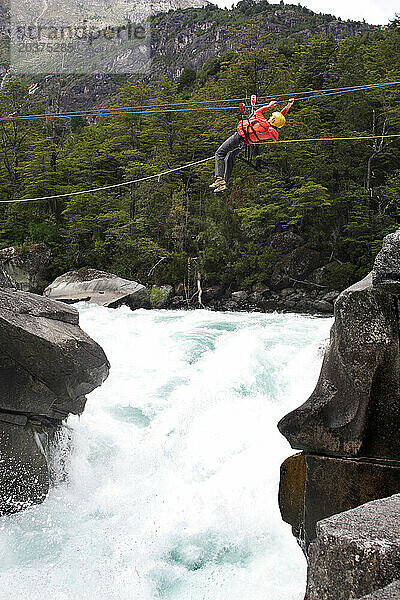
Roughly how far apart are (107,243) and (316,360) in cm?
2095

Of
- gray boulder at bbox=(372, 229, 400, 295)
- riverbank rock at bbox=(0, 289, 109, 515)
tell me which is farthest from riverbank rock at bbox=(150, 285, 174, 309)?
gray boulder at bbox=(372, 229, 400, 295)

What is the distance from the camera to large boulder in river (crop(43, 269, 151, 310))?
20062 mm

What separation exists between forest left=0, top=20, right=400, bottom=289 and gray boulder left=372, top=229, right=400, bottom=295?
738 inches

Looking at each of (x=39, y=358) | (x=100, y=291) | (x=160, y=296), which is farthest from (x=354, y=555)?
(x=160, y=296)

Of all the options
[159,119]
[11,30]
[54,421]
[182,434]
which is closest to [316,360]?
[182,434]

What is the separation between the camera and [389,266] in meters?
3.08

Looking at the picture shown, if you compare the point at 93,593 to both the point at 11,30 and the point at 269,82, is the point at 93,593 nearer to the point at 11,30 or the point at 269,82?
the point at 269,82

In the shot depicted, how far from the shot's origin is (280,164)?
25297 millimetres

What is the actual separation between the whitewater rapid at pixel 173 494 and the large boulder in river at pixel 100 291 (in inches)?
400

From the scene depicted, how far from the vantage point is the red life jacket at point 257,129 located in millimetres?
8625

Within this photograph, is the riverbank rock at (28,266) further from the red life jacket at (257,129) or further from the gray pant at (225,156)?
the red life jacket at (257,129)

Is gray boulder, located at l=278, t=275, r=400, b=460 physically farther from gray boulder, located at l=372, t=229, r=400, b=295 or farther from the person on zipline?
the person on zipline

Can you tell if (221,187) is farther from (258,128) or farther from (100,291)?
(100,291)

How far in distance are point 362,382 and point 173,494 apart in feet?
10.8
